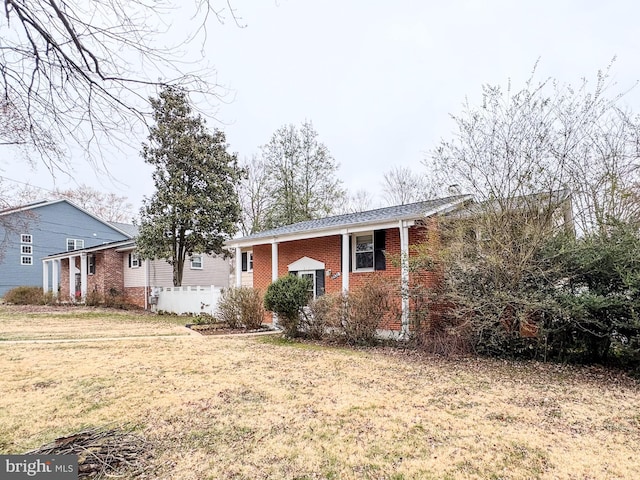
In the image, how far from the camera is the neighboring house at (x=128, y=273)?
21.6 meters

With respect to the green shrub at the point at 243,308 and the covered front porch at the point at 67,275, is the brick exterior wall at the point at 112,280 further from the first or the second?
the green shrub at the point at 243,308

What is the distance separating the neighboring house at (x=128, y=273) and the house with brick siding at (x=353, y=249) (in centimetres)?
805

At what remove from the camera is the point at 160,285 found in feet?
70.6

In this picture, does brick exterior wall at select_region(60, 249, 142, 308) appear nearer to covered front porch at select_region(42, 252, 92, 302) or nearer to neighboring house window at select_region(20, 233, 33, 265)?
covered front porch at select_region(42, 252, 92, 302)

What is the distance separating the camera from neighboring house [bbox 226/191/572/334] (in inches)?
357

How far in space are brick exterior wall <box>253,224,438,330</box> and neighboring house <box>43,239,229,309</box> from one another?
22.9 feet

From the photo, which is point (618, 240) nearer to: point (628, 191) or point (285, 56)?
point (628, 191)

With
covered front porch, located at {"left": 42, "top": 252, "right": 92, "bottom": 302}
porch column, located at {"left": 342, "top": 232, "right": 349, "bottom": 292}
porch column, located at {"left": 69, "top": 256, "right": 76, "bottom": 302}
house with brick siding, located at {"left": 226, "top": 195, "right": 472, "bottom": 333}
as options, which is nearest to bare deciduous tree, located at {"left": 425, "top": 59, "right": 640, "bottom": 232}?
house with brick siding, located at {"left": 226, "top": 195, "right": 472, "bottom": 333}

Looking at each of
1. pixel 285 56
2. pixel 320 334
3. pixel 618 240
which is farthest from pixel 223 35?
pixel 320 334

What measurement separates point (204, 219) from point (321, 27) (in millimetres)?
15100

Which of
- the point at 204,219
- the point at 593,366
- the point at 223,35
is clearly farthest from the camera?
the point at 204,219

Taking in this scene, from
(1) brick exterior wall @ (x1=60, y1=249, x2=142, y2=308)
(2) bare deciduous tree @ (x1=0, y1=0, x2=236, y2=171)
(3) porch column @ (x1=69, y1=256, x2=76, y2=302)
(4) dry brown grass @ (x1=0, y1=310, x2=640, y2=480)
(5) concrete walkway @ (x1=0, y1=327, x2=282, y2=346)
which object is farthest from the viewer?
(3) porch column @ (x1=69, y1=256, x2=76, y2=302)

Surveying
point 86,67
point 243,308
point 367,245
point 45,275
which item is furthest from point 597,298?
point 45,275

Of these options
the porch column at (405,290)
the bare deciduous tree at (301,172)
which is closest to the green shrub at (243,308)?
the porch column at (405,290)
